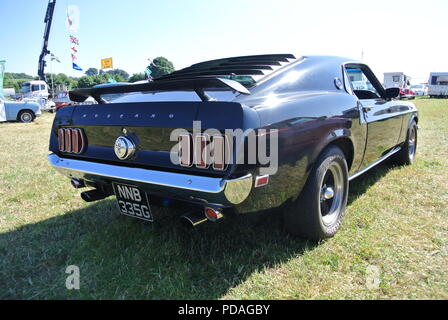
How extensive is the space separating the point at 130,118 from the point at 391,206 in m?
2.45

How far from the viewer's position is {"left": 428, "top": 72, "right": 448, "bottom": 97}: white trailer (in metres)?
29.4

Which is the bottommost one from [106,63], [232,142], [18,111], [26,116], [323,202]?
[323,202]

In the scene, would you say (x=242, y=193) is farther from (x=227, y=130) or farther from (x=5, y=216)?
(x=5, y=216)

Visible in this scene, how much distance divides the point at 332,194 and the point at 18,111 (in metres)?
14.3

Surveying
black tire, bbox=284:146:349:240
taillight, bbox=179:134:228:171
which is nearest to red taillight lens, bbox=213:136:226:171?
A: taillight, bbox=179:134:228:171

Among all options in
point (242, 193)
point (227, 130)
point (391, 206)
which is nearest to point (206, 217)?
point (242, 193)

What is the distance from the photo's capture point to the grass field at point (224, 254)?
1883mm

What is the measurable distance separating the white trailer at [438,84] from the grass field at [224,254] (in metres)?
32.2

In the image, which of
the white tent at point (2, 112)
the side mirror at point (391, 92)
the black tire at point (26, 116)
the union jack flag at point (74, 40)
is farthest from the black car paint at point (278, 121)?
the union jack flag at point (74, 40)

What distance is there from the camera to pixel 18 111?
13.2 metres

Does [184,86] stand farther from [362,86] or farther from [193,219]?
[362,86]

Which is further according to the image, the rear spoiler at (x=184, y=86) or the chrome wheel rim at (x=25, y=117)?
the chrome wheel rim at (x=25, y=117)

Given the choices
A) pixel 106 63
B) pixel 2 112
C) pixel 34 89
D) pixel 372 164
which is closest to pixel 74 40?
pixel 34 89

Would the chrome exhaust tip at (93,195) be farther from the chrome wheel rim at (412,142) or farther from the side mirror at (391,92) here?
the chrome wheel rim at (412,142)
